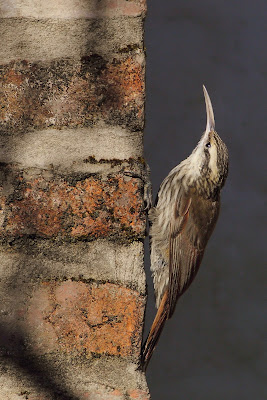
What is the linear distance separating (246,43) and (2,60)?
199cm

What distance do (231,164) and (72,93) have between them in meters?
1.89

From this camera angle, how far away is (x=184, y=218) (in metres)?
2.44

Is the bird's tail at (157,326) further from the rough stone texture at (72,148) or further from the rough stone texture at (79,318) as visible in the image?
the rough stone texture at (72,148)

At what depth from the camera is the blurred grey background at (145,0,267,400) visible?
2844 mm

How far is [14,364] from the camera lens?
1228mm

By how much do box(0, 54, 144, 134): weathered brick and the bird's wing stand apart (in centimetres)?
100

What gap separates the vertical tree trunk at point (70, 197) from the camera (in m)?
1.21

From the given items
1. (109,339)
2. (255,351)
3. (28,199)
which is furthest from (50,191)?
(255,351)

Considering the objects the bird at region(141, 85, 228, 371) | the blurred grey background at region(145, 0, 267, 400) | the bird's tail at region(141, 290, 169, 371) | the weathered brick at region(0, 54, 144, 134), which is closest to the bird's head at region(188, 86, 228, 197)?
the bird at region(141, 85, 228, 371)

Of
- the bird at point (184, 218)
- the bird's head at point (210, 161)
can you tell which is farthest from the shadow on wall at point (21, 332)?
the bird's head at point (210, 161)

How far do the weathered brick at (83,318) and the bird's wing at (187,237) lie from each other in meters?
0.85

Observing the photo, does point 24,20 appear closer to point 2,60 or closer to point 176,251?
point 2,60

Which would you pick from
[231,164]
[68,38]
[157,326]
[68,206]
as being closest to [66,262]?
[68,206]

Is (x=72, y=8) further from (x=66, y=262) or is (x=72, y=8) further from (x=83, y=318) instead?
(x=83, y=318)
